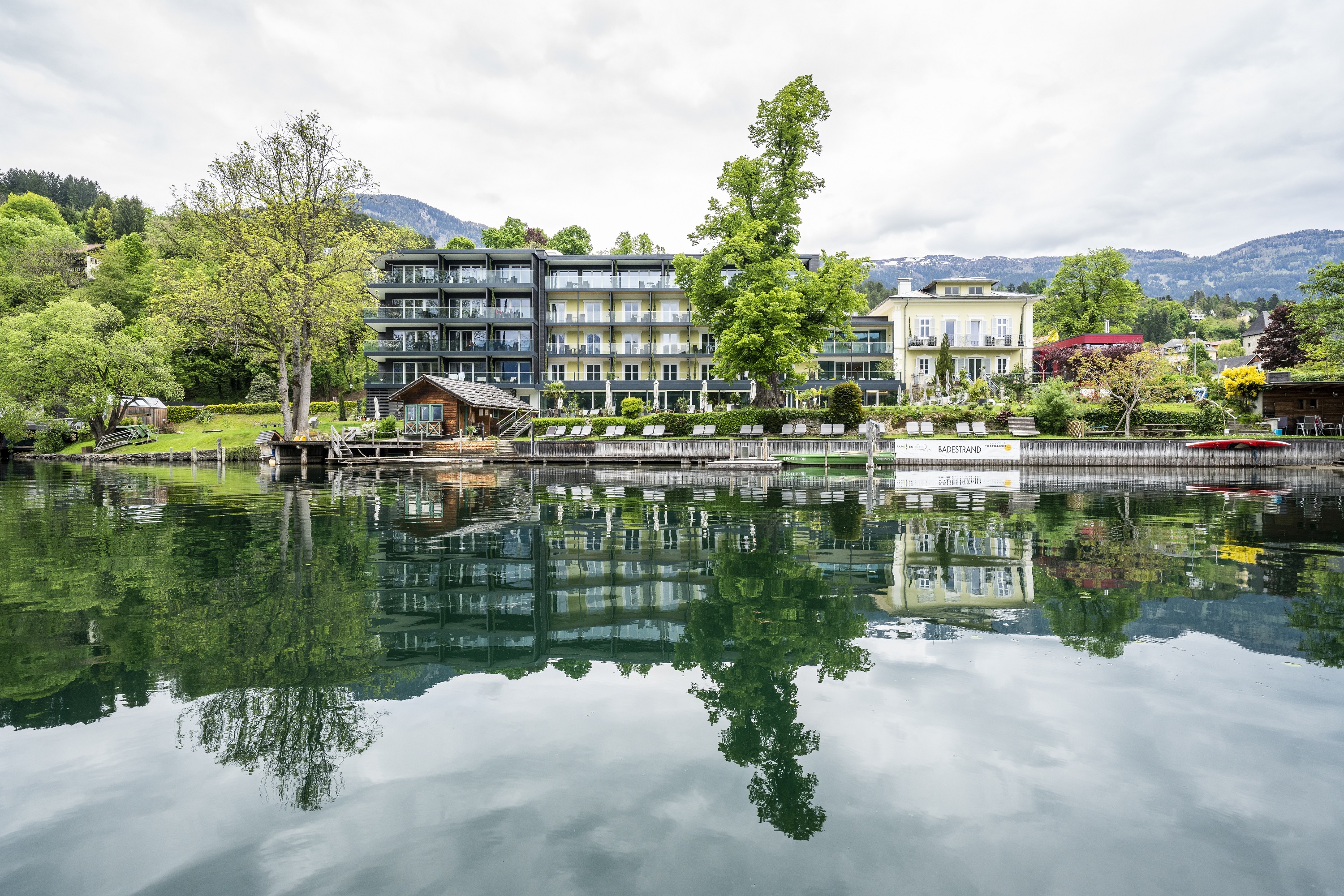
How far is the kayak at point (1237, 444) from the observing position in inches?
1227

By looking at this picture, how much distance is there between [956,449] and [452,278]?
40.4 meters

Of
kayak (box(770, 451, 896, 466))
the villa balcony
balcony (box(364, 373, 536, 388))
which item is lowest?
kayak (box(770, 451, 896, 466))

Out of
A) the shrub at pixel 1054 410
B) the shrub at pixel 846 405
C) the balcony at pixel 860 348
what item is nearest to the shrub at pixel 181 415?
the shrub at pixel 846 405

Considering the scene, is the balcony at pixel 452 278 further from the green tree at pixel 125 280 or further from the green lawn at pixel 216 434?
the green tree at pixel 125 280

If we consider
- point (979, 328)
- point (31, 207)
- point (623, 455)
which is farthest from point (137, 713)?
point (31, 207)

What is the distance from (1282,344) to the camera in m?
55.3

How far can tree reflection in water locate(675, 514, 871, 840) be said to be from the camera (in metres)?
4.15

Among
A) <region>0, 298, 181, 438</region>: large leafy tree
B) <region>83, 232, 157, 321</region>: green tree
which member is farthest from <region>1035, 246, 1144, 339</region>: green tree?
<region>83, 232, 157, 321</region>: green tree

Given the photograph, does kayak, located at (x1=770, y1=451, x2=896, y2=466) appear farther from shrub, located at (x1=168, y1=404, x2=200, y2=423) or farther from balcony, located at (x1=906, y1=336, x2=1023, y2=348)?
shrub, located at (x1=168, y1=404, x2=200, y2=423)

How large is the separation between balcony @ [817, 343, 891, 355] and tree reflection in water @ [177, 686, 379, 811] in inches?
2133

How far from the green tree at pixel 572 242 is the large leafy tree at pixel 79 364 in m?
36.7

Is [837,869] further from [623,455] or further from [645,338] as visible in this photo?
[645,338]

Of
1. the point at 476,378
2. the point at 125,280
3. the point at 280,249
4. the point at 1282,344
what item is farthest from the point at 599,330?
the point at 1282,344

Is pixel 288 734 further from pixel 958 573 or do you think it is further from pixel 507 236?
pixel 507 236
